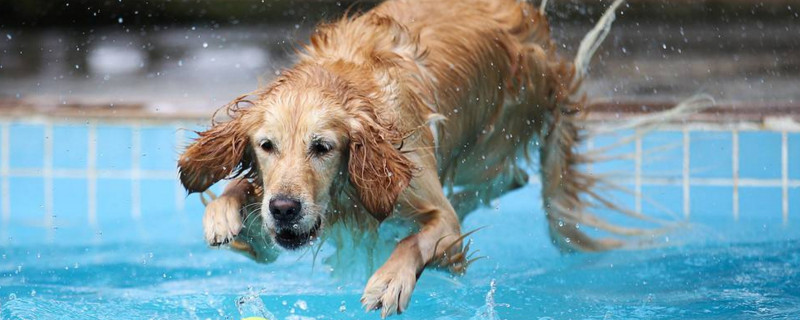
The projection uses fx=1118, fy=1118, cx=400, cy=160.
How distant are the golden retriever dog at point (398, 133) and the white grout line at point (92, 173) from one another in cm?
214

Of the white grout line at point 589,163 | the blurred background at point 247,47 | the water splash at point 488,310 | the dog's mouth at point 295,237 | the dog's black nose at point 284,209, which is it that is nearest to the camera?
the dog's black nose at point 284,209

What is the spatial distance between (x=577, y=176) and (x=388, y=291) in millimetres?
2087

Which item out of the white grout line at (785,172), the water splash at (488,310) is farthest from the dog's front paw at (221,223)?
the white grout line at (785,172)

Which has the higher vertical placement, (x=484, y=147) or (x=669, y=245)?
(x=484, y=147)

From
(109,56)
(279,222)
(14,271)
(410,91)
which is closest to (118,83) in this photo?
(109,56)

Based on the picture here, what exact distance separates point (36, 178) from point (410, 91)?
2871mm

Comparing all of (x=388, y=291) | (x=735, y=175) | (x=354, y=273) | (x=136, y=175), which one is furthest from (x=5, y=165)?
(x=735, y=175)

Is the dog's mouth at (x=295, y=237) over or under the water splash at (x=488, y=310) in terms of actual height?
over

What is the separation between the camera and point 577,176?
16.0 ft

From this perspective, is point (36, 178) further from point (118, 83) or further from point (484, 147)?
point (484, 147)

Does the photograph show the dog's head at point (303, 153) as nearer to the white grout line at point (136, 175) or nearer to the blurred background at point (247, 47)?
the white grout line at point (136, 175)

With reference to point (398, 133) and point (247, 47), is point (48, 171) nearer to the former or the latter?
point (247, 47)

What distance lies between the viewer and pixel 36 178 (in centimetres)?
575

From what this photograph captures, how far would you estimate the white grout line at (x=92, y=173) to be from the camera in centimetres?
574
